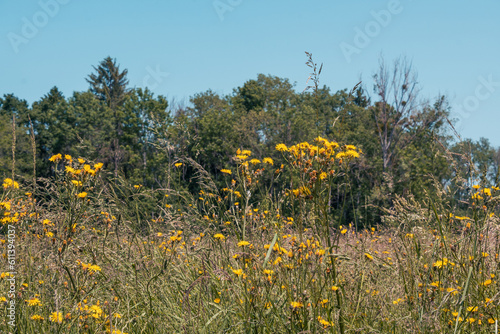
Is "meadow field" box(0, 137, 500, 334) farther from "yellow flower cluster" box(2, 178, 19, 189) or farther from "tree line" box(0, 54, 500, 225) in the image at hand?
"tree line" box(0, 54, 500, 225)

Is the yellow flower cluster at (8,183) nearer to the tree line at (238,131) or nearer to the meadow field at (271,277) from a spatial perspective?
the meadow field at (271,277)

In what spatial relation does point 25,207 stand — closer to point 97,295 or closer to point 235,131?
point 97,295

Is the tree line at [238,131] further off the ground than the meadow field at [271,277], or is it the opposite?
the tree line at [238,131]

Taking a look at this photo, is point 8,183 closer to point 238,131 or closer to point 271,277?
point 271,277

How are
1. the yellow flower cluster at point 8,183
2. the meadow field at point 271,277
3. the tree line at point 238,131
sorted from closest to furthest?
the meadow field at point 271,277 < the yellow flower cluster at point 8,183 < the tree line at point 238,131

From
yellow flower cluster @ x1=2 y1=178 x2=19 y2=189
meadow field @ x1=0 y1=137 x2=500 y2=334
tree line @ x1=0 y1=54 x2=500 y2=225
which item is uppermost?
tree line @ x1=0 y1=54 x2=500 y2=225

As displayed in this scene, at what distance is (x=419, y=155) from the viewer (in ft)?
90.4

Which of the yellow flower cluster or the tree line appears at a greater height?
the tree line

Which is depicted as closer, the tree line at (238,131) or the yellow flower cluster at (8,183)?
the yellow flower cluster at (8,183)

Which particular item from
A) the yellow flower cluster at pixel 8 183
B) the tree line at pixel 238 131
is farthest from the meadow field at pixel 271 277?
the tree line at pixel 238 131

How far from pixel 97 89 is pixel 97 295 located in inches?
1828

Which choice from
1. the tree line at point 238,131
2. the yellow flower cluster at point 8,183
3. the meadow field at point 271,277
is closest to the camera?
the meadow field at point 271,277

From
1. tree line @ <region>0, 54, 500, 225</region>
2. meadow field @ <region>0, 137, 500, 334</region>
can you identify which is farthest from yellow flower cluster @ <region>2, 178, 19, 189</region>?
tree line @ <region>0, 54, 500, 225</region>

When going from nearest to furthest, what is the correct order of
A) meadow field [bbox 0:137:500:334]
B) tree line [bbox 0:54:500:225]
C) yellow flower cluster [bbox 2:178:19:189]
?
meadow field [bbox 0:137:500:334], yellow flower cluster [bbox 2:178:19:189], tree line [bbox 0:54:500:225]
